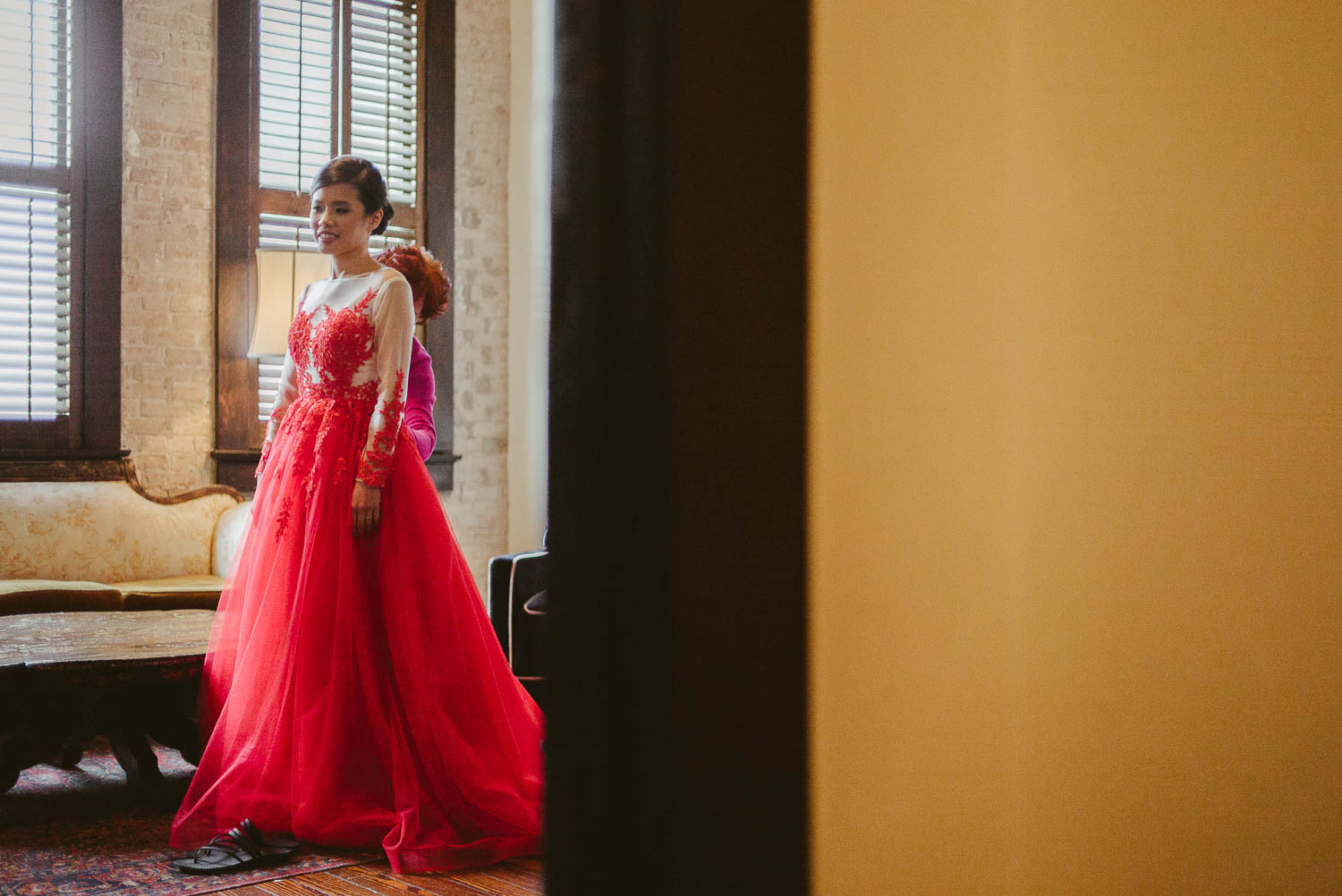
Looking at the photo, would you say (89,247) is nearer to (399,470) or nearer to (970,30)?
(399,470)

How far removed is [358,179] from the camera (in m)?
2.56

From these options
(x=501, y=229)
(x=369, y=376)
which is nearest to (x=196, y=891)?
(x=369, y=376)

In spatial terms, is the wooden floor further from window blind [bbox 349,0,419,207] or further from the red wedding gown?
window blind [bbox 349,0,419,207]

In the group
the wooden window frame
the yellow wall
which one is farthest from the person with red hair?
the yellow wall

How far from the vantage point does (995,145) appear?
1.04 metres

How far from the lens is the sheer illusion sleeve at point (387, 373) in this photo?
2451 millimetres

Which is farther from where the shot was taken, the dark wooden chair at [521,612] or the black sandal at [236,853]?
the dark wooden chair at [521,612]

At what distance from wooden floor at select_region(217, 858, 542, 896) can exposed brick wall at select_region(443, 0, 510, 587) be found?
10.8 ft

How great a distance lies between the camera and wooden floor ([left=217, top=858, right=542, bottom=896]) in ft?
6.61

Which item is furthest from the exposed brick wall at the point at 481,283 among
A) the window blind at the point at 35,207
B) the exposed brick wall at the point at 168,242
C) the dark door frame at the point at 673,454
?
the dark door frame at the point at 673,454

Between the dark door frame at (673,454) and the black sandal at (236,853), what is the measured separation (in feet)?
5.35

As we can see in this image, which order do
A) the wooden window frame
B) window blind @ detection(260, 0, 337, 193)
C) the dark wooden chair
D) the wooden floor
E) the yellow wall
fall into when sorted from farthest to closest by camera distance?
1. window blind @ detection(260, 0, 337, 193)
2. the wooden window frame
3. the dark wooden chair
4. the wooden floor
5. the yellow wall

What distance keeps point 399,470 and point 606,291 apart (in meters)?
1.87

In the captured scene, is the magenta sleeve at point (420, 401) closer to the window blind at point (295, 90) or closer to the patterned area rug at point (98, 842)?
the patterned area rug at point (98, 842)
